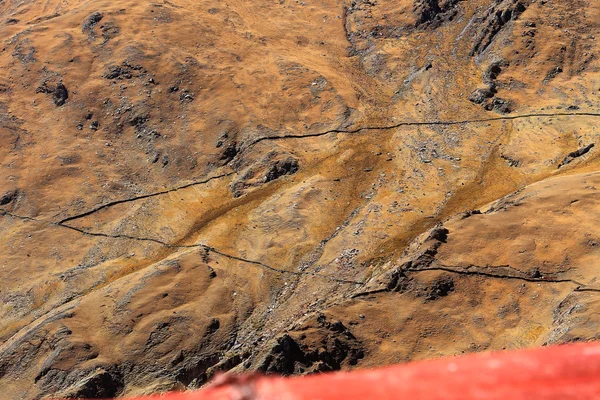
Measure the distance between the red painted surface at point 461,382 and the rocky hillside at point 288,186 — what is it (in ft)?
57.7

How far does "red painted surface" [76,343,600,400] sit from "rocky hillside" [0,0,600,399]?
57.7 feet

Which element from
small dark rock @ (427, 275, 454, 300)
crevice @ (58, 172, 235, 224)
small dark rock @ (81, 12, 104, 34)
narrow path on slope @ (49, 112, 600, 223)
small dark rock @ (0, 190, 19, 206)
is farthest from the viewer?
small dark rock @ (81, 12, 104, 34)

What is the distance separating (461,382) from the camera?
6.88 ft

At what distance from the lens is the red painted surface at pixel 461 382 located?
2.03 metres

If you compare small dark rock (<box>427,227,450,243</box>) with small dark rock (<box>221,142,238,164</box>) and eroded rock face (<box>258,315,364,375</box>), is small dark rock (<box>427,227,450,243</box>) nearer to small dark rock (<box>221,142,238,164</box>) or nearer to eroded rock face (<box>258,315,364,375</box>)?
eroded rock face (<box>258,315,364,375</box>)

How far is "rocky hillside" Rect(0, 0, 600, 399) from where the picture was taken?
2336cm

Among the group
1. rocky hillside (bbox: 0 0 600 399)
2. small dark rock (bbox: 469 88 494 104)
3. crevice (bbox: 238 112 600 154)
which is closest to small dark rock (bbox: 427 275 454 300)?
rocky hillside (bbox: 0 0 600 399)

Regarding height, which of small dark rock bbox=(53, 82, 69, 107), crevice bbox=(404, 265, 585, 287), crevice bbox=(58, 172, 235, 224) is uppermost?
crevice bbox=(404, 265, 585, 287)

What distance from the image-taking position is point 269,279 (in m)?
29.3

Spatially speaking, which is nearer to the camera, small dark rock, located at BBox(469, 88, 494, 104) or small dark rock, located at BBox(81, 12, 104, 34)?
small dark rock, located at BBox(469, 88, 494, 104)

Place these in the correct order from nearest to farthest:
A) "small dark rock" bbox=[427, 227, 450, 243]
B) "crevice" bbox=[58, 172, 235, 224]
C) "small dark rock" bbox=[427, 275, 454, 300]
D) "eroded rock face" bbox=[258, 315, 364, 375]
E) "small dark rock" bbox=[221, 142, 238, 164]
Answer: "eroded rock face" bbox=[258, 315, 364, 375], "small dark rock" bbox=[427, 275, 454, 300], "small dark rock" bbox=[427, 227, 450, 243], "crevice" bbox=[58, 172, 235, 224], "small dark rock" bbox=[221, 142, 238, 164]

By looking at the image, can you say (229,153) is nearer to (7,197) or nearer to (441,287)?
(7,197)

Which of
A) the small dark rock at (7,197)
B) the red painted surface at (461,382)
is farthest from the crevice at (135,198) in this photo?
the red painted surface at (461,382)

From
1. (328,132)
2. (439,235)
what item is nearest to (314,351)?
(439,235)
